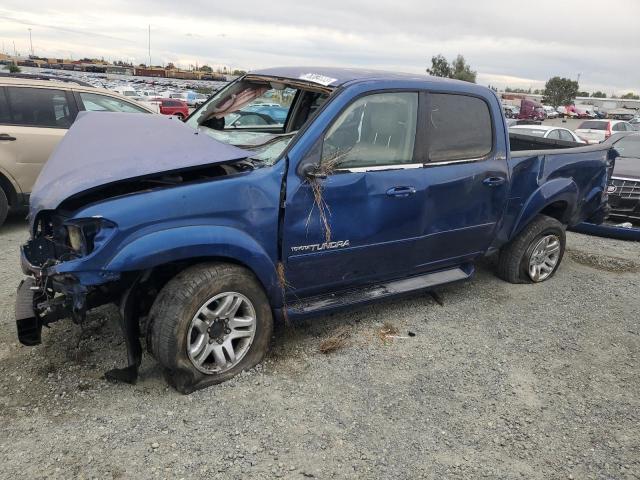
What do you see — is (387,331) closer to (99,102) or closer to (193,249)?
(193,249)

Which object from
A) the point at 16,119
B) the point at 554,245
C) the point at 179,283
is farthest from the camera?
the point at 16,119

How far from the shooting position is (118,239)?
8.84 feet

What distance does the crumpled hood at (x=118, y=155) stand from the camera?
9.32ft

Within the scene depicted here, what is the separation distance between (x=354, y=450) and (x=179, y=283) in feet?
4.49

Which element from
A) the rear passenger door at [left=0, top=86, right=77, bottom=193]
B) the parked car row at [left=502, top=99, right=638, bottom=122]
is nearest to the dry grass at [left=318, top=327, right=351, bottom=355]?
the rear passenger door at [left=0, top=86, right=77, bottom=193]

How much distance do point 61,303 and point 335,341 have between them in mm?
1879

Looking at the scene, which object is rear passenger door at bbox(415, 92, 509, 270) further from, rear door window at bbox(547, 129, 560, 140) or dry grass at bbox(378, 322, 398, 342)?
rear door window at bbox(547, 129, 560, 140)

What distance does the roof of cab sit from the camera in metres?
3.61

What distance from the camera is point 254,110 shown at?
4535 mm

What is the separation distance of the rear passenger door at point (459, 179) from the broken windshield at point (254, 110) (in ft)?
3.34

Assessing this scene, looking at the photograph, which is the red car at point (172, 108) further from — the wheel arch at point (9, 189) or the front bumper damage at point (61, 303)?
the front bumper damage at point (61, 303)

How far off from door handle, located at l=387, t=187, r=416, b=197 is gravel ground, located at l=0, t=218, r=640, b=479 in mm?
1129

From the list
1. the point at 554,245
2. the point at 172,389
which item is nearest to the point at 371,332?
the point at 172,389

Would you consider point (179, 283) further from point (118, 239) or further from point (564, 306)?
point (564, 306)
